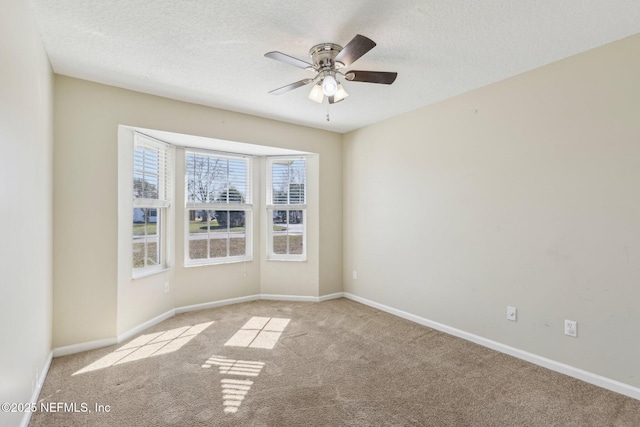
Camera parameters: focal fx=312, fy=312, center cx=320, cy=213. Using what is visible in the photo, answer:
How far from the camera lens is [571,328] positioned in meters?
2.54

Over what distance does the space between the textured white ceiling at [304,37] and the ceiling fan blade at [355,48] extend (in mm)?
245

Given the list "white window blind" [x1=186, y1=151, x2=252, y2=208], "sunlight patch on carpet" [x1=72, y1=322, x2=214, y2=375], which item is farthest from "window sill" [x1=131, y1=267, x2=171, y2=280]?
"white window blind" [x1=186, y1=151, x2=252, y2=208]

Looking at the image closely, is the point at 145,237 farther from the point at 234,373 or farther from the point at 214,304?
the point at 234,373

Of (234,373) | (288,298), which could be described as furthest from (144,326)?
(288,298)

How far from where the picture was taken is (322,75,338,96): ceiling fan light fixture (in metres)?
2.34

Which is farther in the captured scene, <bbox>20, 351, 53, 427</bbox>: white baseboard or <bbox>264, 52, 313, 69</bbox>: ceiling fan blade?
<bbox>264, 52, 313, 69</bbox>: ceiling fan blade

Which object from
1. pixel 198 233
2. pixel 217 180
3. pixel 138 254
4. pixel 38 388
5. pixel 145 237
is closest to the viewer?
pixel 38 388

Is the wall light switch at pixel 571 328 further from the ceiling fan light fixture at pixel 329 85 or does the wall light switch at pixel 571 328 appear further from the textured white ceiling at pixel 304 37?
the ceiling fan light fixture at pixel 329 85

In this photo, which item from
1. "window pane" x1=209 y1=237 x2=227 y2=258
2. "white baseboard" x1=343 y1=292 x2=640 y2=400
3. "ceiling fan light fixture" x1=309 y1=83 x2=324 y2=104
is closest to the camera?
"white baseboard" x1=343 y1=292 x2=640 y2=400

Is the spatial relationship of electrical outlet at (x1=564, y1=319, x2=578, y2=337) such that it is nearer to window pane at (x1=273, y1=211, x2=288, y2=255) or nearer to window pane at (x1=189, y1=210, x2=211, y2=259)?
window pane at (x1=273, y1=211, x2=288, y2=255)

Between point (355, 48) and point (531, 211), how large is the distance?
2123 mm

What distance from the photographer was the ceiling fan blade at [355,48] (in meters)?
1.86

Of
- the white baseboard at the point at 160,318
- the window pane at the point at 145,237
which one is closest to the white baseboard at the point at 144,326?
the white baseboard at the point at 160,318

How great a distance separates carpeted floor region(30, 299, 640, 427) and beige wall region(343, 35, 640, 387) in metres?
0.38
